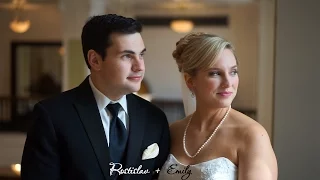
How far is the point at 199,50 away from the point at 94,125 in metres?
0.50

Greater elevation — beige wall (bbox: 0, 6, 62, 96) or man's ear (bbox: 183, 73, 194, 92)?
man's ear (bbox: 183, 73, 194, 92)

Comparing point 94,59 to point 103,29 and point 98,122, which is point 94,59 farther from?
point 98,122

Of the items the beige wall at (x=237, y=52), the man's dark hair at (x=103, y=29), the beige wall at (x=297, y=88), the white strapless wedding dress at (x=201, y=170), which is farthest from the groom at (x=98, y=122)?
the beige wall at (x=237, y=52)

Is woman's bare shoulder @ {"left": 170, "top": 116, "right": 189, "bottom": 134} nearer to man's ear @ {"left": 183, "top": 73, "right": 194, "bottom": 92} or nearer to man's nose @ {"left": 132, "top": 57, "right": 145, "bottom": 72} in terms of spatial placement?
man's ear @ {"left": 183, "top": 73, "right": 194, "bottom": 92}

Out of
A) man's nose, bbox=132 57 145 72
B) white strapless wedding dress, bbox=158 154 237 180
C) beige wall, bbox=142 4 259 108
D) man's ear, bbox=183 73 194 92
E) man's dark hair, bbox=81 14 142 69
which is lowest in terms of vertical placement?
beige wall, bbox=142 4 259 108

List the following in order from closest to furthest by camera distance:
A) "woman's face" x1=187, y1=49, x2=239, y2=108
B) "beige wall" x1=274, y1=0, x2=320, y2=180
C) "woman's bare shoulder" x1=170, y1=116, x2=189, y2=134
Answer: "woman's face" x1=187, y1=49, x2=239, y2=108 → "woman's bare shoulder" x1=170, y1=116, x2=189, y2=134 → "beige wall" x1=274, y1=0, x2=320, y2=180

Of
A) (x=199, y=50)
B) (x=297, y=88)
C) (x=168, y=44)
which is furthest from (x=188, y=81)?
(x=168, y=44)

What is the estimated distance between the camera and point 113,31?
1.71m

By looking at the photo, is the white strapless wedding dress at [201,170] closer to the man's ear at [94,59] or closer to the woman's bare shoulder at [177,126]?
the woman's bare shoulder at [177,126]

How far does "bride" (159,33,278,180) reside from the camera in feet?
6.07

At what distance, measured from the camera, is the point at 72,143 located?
1688mm

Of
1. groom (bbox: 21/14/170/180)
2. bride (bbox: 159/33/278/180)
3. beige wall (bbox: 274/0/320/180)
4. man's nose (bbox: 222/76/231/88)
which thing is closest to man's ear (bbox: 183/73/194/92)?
bride (bbox: 159/33/278/180)

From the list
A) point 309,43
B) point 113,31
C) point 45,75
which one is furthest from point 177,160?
point 45,75

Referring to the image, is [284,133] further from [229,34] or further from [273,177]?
[229,34]
